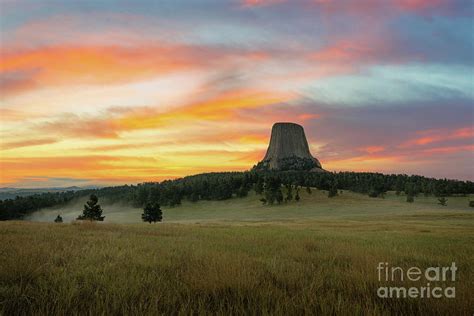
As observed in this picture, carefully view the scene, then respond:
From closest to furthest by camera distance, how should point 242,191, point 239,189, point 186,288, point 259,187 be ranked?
point 186,288, point 259,187, point 242,191, point 239,189

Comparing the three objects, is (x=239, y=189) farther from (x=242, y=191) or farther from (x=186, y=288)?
(x=186, y=288)

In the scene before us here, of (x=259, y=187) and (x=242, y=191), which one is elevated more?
(x=259, y=187)

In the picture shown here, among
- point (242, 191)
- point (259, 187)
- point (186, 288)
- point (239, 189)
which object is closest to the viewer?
point (186, 288)

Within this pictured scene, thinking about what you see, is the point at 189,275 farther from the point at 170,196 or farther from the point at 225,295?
the point at 170,196

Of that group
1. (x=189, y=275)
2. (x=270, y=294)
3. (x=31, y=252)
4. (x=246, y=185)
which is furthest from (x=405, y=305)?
(x=246, y=185)

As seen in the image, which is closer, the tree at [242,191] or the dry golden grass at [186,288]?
the dry golden grass at [186,288]

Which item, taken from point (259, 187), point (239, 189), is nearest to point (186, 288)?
point (259, 187)

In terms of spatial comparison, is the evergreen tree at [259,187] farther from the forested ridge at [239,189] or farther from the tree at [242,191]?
the tree at [242,191]

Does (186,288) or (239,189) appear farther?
(239,189)

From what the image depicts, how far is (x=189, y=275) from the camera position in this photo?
6066 millimetres

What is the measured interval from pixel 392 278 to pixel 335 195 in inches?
4775

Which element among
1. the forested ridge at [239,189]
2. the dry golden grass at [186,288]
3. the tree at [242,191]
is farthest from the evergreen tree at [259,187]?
the dry golden grass at [186,288]

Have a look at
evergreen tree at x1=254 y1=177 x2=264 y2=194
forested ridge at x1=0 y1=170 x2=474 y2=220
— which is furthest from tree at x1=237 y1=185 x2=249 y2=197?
evergreen tree at x1=254 y1=177 x2=264 y2=194

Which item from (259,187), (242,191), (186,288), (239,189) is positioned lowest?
(242,191)
